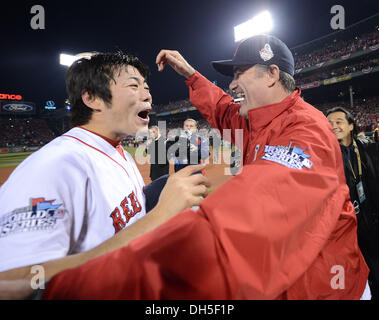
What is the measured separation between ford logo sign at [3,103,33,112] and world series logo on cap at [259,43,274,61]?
50.9 m

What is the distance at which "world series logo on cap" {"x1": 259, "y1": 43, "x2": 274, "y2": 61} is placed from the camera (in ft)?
5.40

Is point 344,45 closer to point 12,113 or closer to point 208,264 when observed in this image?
point 208,264

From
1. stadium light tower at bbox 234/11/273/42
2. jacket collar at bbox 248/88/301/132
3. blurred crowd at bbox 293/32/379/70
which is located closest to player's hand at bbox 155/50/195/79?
jacket collar at bbox 248/88/301/132

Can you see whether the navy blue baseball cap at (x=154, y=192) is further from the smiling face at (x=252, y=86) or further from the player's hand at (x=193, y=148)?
the player's hand at (x=193, y=148)

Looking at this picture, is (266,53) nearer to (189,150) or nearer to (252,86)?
(252,86)

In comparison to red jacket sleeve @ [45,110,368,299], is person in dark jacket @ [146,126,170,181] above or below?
above

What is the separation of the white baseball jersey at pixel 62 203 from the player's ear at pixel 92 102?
236 mm

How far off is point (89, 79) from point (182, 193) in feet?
4.07

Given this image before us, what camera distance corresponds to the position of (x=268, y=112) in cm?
132

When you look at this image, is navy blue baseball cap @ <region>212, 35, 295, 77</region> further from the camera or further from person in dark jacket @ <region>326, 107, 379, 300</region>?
the camera

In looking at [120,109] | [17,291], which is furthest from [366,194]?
[17,291]

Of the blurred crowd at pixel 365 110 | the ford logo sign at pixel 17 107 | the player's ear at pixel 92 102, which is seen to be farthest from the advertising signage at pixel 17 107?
the blurred crowd at pixel 365 110

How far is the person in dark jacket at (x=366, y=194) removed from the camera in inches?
95.7
